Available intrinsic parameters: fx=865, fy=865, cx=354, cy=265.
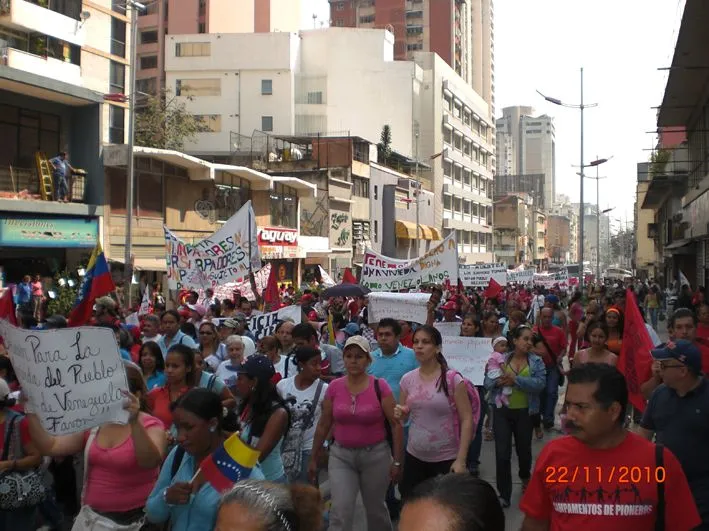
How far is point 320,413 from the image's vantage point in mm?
6254

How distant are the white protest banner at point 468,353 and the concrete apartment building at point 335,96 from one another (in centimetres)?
3719

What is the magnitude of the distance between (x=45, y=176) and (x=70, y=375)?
78.5ft

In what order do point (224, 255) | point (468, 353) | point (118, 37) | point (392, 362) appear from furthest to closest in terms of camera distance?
point (118, 37), point (224, 255), point (468, 353), point (392, 362)

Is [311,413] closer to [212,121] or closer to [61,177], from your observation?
[61,177]

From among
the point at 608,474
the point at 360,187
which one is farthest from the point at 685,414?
the point at 360,187

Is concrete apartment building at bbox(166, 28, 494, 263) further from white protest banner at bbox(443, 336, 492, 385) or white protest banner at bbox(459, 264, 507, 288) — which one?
white protest banner at bbox(443, 336, 492, 385)

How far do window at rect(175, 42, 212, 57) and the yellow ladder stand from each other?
3116 cm

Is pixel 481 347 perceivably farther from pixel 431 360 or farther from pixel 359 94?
pixel 359 94

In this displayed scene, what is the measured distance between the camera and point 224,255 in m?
14.6

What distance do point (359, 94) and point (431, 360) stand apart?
5892 centimetres

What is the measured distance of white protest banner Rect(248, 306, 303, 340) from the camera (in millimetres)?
10836

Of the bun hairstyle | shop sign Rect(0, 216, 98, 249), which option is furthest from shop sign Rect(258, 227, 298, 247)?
the bun hairstyle

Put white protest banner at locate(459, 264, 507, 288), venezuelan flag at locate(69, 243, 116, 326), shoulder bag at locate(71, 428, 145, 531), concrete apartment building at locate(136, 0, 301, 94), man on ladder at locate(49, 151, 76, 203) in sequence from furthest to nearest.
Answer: concrete apartment building at locate(136, 0, 301, 94), man on ladder at locate(49, 151, 76, 203), white protest banner at locate(459, 264, 507, 288), venezuelan flag at locate(69, 243, 116, 326), shoulder bag at locate(71, 428, 145, 531)

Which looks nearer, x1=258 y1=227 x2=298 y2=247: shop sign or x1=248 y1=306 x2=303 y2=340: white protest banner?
x1=248 y1=306 x2=303 y2=340: white protest banner
